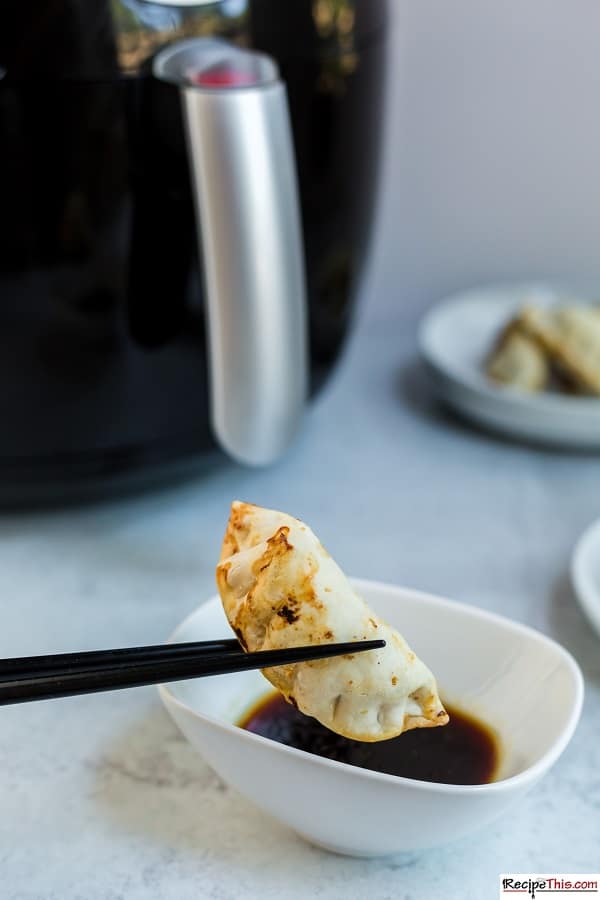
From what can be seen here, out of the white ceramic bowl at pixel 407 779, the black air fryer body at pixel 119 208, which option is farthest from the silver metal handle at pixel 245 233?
the white ceramic bowl at pixel 407 779

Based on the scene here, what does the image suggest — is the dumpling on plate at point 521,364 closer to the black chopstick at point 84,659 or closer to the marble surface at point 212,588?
the marble surface at point 212,588

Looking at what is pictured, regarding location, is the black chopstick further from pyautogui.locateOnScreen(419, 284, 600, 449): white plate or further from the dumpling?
pyautogui.locateOnScreen(419, 284, 600, 449): white plate

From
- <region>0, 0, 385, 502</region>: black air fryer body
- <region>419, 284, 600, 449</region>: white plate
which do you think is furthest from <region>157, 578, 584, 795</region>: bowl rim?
<region>419, 284, 600, 449</region>: white plate

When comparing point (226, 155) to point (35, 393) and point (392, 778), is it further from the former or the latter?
point (392, 778)

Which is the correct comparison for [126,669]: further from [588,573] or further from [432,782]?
[588,573]

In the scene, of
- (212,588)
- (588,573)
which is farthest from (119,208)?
(588,573)
